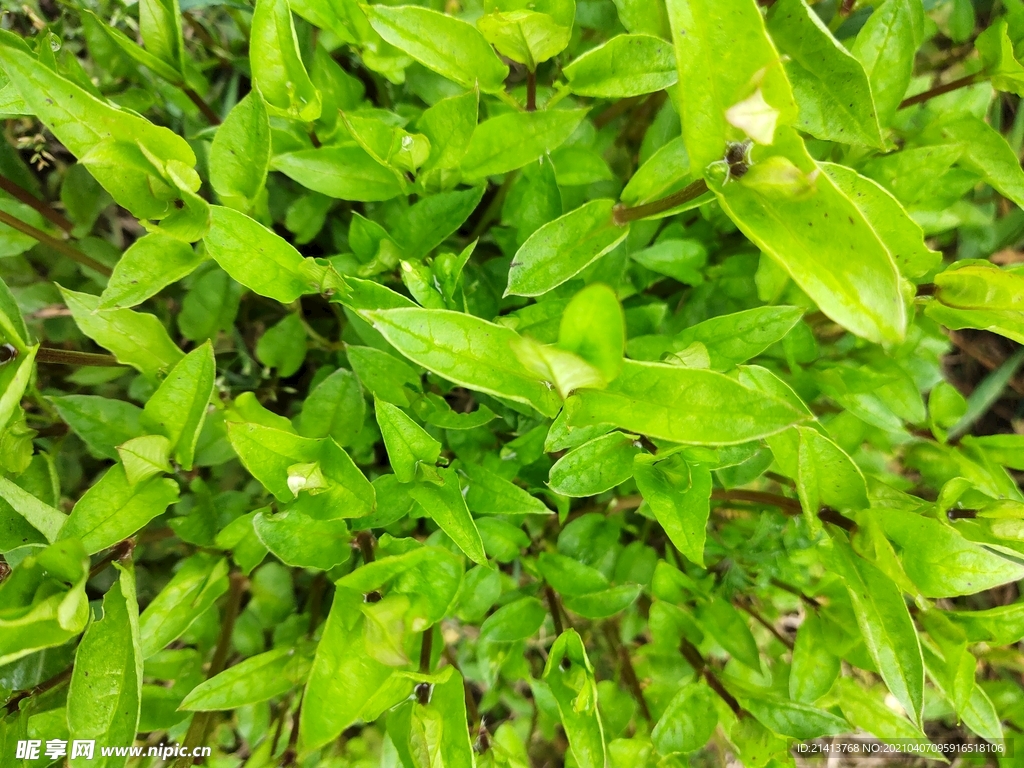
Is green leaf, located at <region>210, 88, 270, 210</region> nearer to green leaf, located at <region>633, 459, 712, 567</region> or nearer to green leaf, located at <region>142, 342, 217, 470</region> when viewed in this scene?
green leaf, located at <region>142, 342, 217, 470</region>

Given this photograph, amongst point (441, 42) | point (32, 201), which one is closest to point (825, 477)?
point (441, 42)

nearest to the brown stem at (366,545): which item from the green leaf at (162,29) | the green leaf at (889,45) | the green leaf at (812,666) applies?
the green leaf at (812,666)

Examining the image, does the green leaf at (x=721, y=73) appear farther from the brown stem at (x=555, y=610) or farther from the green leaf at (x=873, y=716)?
the green leaf at (x=873, y=716)

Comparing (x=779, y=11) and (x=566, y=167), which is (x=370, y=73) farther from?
(x=779, y=11)

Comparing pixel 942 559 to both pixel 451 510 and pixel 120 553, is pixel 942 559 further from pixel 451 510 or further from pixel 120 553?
pixel 120 553

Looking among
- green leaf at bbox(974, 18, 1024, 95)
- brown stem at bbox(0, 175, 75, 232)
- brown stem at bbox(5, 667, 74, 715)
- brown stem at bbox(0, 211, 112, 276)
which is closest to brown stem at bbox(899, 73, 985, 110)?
green leaf at bbox(974, 18, 1024, 95)

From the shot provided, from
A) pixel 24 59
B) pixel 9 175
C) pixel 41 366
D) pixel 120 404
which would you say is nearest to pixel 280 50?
pixel 24 59
